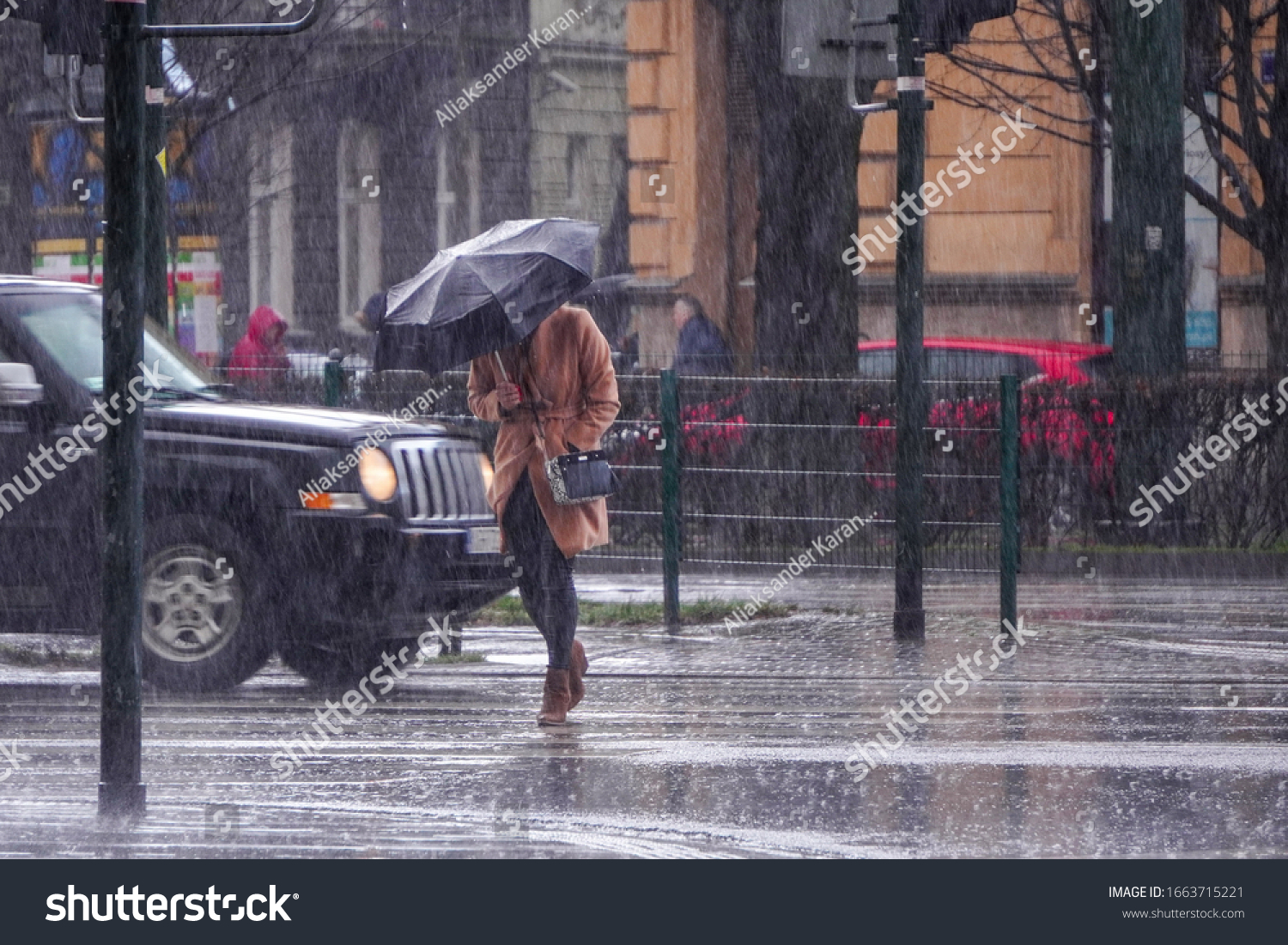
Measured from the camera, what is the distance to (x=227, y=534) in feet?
31.5

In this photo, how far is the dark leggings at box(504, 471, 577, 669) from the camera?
342 inches

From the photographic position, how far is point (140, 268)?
6.55 m

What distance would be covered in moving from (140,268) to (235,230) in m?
28.8

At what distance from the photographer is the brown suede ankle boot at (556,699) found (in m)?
8.78

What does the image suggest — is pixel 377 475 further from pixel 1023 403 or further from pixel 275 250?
pixel 275 250

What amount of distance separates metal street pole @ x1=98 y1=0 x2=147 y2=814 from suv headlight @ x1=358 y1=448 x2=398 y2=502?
2.91 m

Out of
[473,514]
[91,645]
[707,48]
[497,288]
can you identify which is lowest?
[91,645]

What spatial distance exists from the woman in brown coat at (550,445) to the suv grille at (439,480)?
108 cm

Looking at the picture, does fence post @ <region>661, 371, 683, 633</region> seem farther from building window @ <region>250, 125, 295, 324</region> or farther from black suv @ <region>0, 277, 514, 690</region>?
building window @ <region>250, 125, 295, 324</region>

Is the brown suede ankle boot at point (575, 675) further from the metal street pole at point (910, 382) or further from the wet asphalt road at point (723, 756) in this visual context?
the metal street pole at point (910, 382)

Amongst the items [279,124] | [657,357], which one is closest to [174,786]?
[657,357]

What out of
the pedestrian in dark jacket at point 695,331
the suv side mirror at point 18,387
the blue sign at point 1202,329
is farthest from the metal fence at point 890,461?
the blue sign at point 1202,329
